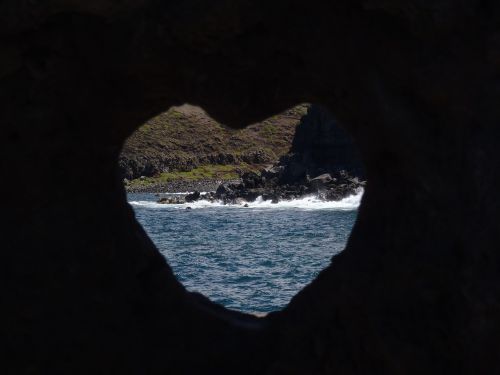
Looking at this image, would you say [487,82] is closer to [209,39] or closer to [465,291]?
[465,291]

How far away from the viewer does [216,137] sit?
7377 inches

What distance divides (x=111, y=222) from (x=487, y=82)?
619 cm

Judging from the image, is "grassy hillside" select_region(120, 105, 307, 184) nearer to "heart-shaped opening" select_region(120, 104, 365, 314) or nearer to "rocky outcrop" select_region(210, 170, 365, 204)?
"heart-shaped opening" select_region(120, 104, 365, 314)

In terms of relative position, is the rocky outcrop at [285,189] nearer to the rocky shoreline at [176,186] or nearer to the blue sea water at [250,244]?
the blue sea water at [250,244]

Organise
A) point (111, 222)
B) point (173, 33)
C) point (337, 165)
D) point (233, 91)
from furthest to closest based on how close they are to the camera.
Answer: point (337, 165), point (111, 222), point (233, 91), point (173, 33)

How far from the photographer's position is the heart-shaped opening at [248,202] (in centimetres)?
3784

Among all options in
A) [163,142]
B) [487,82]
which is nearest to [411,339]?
[487,82]

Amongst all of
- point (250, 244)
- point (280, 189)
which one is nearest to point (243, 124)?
point (250, 244)

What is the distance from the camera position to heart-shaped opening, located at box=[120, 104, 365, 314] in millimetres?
37844

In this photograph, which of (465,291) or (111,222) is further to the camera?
(111,222)

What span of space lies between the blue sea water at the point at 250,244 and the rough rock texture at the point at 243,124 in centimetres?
1477

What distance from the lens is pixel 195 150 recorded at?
179750mm

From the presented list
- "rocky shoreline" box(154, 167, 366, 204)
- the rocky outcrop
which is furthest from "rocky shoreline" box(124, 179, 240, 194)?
the rocky outcrop

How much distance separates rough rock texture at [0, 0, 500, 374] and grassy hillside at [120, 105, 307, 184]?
464 ft
